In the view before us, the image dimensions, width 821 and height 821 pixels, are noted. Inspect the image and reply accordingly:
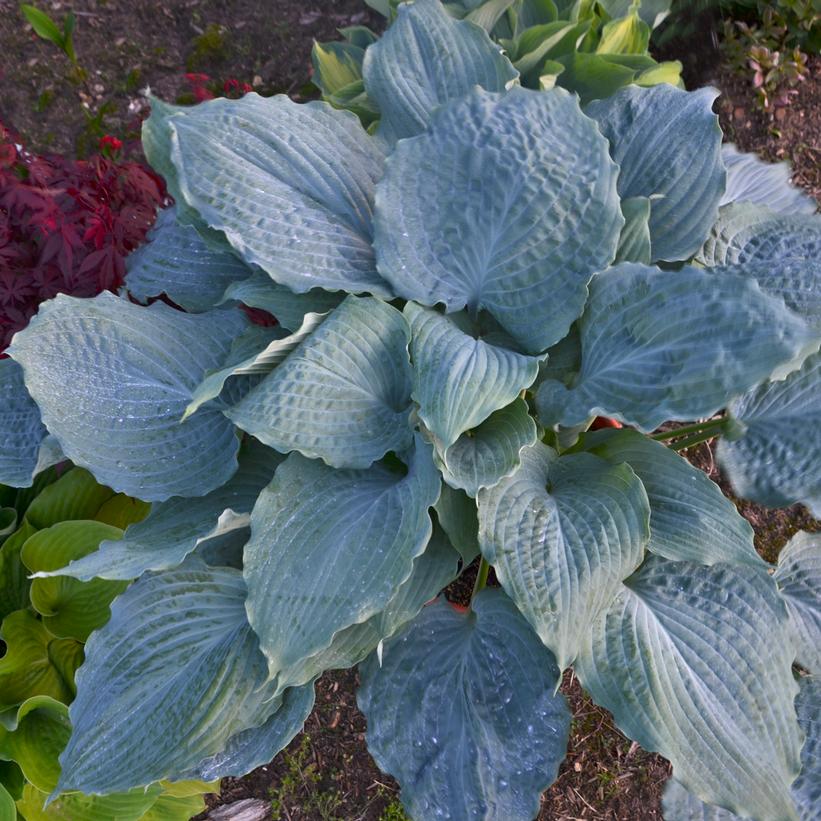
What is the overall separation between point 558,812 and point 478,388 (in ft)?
3.91

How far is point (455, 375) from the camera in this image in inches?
40.3

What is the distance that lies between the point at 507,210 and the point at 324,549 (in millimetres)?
572

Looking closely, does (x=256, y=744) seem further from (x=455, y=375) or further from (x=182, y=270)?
(x=182, y=270)

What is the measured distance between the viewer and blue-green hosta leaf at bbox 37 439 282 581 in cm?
104

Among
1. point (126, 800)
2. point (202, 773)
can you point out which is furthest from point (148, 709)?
point (126, 800)

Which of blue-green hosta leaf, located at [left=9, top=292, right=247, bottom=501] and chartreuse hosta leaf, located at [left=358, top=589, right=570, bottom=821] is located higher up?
blue-green hosta leaf, located at [left=9, top=292, right=247, bottom=501]

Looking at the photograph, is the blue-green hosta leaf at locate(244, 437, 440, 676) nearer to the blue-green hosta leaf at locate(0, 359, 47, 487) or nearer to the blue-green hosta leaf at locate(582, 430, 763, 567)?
the blue-green hosta leaf at locate(582, 430, 763, 567)

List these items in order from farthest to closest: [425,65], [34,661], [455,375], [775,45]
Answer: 1. [775,45]
2. [34,661]
3. [425,65]
4. [455,375]

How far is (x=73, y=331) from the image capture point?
3.87ft

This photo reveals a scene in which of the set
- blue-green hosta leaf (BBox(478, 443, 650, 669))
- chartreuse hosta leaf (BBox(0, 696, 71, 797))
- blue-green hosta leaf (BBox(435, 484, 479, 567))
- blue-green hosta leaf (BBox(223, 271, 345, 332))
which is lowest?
chartreuse hosta leaf (BBox(0, 696, 71, 797))

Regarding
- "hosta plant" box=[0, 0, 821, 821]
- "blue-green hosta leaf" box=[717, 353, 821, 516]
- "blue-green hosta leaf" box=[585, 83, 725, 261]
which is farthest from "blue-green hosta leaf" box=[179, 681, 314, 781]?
"blue-green hosta leaf" box=[585, 83, 725, 261]

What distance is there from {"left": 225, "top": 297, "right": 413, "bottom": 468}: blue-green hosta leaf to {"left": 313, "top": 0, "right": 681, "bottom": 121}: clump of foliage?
516mm

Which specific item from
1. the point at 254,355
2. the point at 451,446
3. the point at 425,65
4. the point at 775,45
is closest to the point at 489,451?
the point at 451,446

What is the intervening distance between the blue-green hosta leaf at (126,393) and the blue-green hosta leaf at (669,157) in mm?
791
